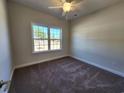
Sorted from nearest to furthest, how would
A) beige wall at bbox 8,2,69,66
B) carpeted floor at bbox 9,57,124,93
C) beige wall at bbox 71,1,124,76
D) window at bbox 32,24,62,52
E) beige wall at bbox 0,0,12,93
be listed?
beige wall at bbox 0,0,12,93, carpeted floor at bbox 9,57,124,93, beige wall at bbox 71,1,124,76, beige wall at bbox 8,2,69,66, window at bbox 32,24,62,52

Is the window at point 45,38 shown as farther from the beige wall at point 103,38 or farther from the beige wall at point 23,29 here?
the beige wall at point 103,38

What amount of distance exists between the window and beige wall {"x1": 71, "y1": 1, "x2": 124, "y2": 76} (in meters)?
1.23

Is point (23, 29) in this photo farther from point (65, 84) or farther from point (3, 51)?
point (65, 84)

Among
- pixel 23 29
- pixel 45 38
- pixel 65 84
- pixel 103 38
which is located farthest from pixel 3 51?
pixel 103 38

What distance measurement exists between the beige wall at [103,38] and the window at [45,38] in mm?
1233

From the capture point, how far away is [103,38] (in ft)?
10.4

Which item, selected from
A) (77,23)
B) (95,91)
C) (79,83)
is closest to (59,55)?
(77,23)

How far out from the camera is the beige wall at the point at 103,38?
2.67m

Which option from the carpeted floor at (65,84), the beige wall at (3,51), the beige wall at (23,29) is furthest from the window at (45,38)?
the carpeted floor at (65,84)

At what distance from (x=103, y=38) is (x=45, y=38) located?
2820mm

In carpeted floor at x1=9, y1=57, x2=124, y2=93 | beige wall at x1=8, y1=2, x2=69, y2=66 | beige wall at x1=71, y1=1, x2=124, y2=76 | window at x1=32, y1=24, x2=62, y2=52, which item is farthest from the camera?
window at x1=32, y1=24, x2=62, y2=52

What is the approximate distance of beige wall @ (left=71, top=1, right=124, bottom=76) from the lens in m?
2.67

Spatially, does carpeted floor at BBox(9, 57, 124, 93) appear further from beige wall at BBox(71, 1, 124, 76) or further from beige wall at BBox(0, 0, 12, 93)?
beige wall at BBox(71, 1, 124, 76)

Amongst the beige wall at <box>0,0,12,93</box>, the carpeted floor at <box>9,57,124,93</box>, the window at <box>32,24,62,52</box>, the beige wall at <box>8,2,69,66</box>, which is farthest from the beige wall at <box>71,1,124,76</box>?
the beige wall at <box>0,0,12,93</box>
